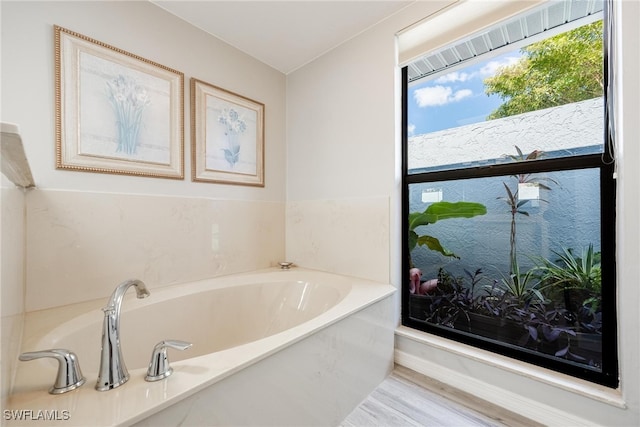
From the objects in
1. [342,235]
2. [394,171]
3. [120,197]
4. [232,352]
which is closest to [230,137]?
[120,197]

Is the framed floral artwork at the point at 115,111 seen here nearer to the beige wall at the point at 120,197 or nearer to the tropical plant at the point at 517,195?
the beige wall at the point at 120,197

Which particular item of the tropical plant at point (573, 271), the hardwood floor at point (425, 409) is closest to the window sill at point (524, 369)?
the hardwood floor at point (425, 409)

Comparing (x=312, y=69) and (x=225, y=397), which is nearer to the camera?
(x=225, y=397)

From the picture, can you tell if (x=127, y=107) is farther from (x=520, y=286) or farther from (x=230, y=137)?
(x=520, y=286)

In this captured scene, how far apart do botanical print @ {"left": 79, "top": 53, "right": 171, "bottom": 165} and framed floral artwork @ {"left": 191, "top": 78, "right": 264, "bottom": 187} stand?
7.2 inches

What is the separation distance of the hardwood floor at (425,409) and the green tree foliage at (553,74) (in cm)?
154

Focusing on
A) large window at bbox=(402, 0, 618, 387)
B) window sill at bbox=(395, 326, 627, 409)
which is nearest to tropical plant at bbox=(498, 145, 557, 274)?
large window at bbox=(402, 0, 618, 387)

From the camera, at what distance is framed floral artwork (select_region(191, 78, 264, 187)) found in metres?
1.69

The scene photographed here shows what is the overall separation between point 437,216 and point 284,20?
63.9 inches

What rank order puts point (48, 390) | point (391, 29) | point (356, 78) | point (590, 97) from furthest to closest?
point (356, 78), point (391, 29), point (590, 97), point (48, 390)

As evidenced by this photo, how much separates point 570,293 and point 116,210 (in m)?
2.37

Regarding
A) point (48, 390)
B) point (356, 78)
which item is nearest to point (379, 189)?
point (356, 78)

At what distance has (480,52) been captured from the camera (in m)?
1.49

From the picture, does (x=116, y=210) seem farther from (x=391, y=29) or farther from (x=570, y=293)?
(x=570, y=293)
